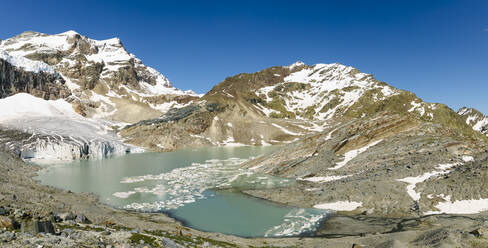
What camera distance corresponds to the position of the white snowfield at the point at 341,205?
103 ft

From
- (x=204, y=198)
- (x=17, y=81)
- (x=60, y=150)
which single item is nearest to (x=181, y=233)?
(x=204, y=198)

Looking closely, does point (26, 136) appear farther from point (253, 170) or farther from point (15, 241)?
point (15, 241)

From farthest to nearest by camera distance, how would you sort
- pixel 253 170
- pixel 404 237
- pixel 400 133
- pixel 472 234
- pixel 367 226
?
pixel 253 170
pixel 400 133
pixel 367 226
pixel 404 237
pixel 472 234

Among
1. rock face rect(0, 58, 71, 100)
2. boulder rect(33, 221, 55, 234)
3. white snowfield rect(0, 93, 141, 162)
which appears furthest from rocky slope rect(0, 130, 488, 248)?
rock face rect(0, 58, 71, 100)

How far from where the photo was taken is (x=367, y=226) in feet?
83.9

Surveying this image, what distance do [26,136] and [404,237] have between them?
11662 centimetres

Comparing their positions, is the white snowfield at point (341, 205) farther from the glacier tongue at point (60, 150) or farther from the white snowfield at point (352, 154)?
the glacier tongue at point (60, 150)

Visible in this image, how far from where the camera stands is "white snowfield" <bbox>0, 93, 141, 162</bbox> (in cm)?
9362

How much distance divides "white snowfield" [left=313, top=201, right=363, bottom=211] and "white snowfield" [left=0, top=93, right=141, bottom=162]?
8903 centimetres

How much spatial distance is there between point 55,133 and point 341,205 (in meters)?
109

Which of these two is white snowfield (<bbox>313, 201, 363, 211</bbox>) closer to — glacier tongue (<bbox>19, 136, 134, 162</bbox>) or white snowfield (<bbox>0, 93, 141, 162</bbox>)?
glacier tongue (<bbox>19, 136, 134, 162</bbox>)

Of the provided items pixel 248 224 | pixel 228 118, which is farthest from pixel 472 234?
pixel 228 118

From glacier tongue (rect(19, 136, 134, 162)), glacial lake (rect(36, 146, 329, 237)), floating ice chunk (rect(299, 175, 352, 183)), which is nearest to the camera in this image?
glacial lake (rect(36, 146, 329, 237))

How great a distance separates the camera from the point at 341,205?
32.4 meters
